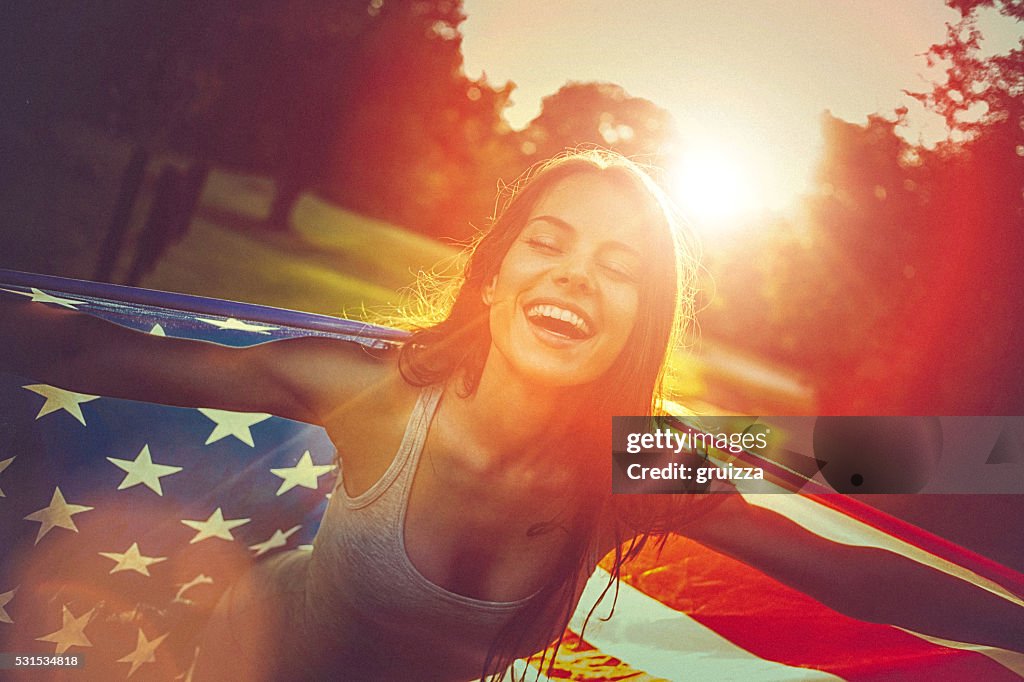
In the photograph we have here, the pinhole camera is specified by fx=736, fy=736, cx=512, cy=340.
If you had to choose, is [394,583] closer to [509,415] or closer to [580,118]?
[509,415]

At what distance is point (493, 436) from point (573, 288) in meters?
0.36

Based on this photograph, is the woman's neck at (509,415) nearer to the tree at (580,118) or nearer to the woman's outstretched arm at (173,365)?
the woman's outstretched arm at (173,365)

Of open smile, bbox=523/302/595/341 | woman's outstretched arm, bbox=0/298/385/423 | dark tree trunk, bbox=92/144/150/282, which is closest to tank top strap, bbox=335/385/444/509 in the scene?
woman's outstretched arm, bbox=0/298/385/423

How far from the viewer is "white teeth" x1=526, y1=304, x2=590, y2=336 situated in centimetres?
146

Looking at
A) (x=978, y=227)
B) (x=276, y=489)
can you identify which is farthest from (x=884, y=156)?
(x=276, y=489)

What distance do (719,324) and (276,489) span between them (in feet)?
31.5

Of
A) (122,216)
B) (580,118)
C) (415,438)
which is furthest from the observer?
(580,118)

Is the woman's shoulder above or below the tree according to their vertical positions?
below

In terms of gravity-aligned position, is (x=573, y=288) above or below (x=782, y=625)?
above

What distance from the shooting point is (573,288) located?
1.47 meters

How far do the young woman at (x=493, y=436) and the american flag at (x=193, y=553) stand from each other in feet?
0.40

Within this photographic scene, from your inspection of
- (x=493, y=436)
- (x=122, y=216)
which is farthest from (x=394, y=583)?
(x=122, y=216)

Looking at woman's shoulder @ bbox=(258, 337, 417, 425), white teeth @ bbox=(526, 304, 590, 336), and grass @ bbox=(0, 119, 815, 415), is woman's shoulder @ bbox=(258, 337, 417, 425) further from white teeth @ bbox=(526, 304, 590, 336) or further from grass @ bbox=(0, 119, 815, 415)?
grass @ bbox=(0, 119, 815, 415)

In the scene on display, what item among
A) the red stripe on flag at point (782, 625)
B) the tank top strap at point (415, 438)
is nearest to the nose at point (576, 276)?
the tank top strap at point (415, 438)
